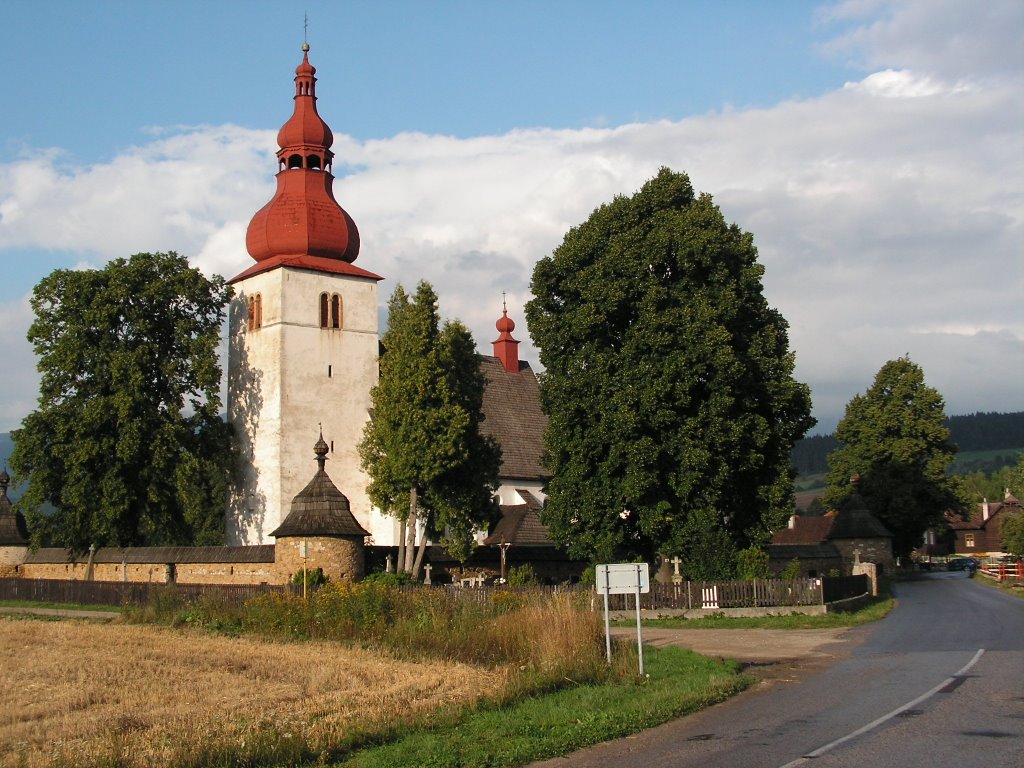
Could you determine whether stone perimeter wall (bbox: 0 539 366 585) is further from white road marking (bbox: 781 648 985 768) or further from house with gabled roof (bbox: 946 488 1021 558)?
house with gabled roof (bbox: 946 488 1021 558)

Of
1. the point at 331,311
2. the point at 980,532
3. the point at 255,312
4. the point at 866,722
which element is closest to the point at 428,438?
the point at 331,311

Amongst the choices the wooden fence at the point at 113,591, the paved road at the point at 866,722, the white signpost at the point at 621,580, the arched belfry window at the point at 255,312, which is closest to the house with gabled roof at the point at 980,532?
the arched belfry window at the point at 255,312

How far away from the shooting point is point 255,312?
4619 centimetres

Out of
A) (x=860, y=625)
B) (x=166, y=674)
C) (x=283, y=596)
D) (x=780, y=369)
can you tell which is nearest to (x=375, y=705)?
(x=166, y=674)

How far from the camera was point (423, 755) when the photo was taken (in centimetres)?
1099

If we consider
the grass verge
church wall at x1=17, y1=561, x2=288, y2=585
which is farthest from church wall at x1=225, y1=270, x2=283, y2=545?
the grass verge

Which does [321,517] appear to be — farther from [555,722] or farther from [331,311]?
[555,722]

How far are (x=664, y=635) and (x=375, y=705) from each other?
12.5 m

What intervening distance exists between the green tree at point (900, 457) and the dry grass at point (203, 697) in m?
43.6

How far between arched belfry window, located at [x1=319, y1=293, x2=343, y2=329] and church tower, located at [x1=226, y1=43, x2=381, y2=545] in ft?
0.13

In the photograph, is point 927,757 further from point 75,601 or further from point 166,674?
point 75,601

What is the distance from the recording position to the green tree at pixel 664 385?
102 feet

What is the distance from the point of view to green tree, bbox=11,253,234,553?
131 feet

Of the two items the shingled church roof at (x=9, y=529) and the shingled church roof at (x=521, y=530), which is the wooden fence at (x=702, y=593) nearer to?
the shingled church roof at (x=521, y=530)
